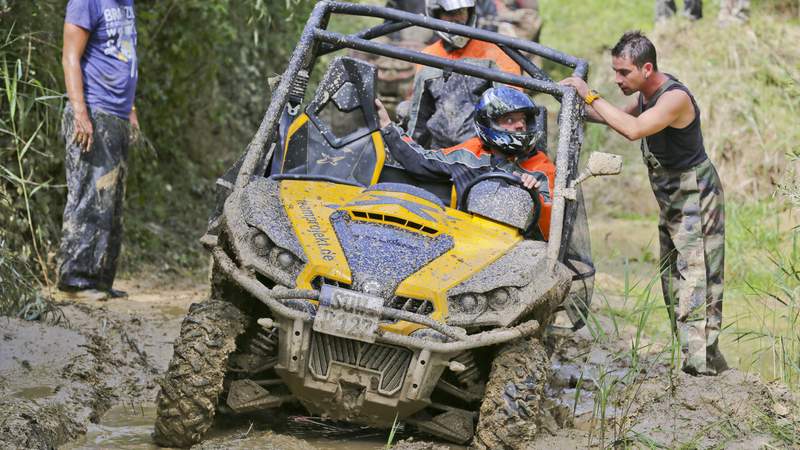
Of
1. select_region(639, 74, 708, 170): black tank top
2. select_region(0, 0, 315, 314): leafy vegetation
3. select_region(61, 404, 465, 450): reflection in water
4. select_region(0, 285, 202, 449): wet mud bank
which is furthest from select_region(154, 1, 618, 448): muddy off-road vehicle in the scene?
select_region(0, 0, 315, 314): leafy vegetation

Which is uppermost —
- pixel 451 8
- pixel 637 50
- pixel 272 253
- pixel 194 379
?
pixel 451 8

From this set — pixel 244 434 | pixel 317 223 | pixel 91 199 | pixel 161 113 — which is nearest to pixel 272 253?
pixel 317 223

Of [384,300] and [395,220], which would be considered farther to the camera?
[395,220]

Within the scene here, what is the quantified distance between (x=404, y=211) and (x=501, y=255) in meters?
0.46

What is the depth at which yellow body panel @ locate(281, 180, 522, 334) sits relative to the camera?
4.82 metres

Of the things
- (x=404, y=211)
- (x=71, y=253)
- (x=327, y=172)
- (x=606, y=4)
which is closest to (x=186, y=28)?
(x=71, y=253)

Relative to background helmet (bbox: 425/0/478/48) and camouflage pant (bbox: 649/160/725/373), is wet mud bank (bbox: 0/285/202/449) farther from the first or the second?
camouflage pant (bbox: 649/160/725/373)

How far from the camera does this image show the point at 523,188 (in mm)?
5746

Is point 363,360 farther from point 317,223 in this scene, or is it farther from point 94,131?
point 94,131

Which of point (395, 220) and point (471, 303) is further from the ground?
point (395, 220)

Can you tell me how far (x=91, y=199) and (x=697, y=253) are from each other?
3623 mm

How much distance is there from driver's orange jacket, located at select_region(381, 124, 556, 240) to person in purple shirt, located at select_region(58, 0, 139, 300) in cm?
208

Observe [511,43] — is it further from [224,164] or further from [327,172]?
[224,164]

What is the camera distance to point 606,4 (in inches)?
781
